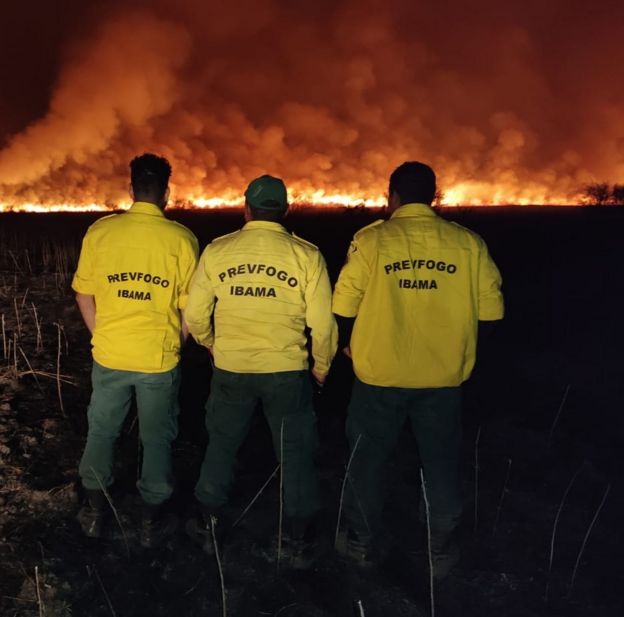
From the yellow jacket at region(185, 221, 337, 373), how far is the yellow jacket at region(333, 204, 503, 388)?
198 mm

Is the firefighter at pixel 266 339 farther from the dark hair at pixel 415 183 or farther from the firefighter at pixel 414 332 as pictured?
the dark hair at pixel 415 183

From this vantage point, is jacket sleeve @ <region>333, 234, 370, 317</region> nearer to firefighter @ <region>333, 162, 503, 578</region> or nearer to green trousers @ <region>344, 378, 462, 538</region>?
firefighter @ <region>333, 162, 503, 578</region>

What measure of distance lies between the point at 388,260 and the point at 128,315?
1708 millimetres

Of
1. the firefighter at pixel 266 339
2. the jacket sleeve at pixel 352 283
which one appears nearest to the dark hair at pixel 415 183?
the jacket sleeve at pixel 352 283

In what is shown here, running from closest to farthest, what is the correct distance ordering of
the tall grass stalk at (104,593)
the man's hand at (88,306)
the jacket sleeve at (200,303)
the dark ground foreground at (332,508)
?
the tall grass stalk at (104,593) < the dark ground foreground at (332,508) < the jacket sleeve at (200,303) < the man's hand at (88,306)

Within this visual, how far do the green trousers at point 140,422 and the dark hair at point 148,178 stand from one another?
1.16 metres

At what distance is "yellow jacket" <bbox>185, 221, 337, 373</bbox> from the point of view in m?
3.00

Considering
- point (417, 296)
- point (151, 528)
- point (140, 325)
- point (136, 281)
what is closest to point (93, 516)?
point (151, 528)

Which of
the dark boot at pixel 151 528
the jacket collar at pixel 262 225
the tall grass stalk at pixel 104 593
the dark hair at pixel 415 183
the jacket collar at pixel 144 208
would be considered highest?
the dark hair at pixel 415 183

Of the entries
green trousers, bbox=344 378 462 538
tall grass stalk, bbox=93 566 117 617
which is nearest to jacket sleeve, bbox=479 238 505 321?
green trousers, bbox=344 378 462 538

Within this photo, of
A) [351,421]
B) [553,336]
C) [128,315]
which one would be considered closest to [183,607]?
[351,421]

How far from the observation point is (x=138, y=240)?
3102mm

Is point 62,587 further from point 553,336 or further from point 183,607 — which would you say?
point 553,336

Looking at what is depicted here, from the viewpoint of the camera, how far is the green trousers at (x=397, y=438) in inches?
125
